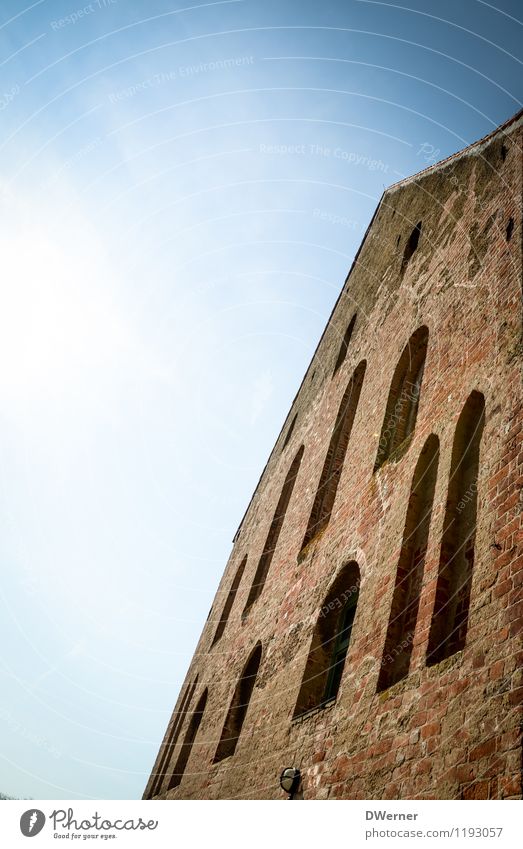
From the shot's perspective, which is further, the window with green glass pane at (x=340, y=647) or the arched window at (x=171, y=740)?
the arched window at (x=171, y=740)

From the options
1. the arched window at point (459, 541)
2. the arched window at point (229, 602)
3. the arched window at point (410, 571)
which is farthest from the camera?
the arched window at point (229, 602)

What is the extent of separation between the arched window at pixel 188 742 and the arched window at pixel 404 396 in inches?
245

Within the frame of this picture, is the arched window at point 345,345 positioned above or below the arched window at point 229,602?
above

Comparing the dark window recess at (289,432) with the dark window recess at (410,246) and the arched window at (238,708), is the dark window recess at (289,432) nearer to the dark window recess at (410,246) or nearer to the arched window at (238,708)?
the dark window recess at (410,246)

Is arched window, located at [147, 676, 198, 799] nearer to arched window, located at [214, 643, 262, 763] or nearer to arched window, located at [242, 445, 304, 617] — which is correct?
arched window, located at [242, 445, 304, 617]

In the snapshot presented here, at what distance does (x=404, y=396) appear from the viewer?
7.07 m

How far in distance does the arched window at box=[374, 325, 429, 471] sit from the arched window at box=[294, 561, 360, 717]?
144 cm

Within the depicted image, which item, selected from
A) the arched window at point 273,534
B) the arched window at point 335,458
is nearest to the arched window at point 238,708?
the arched window at point 273,534

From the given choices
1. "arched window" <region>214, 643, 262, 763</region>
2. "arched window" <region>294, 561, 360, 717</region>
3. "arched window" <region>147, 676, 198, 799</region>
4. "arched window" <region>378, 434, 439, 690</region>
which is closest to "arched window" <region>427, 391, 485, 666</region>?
"arched window" <region>378, 434, 439, 690</region>

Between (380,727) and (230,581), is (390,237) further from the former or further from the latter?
(380,727)

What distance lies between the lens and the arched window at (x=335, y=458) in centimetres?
818

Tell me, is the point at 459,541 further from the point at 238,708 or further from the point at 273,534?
the point at 273,534
